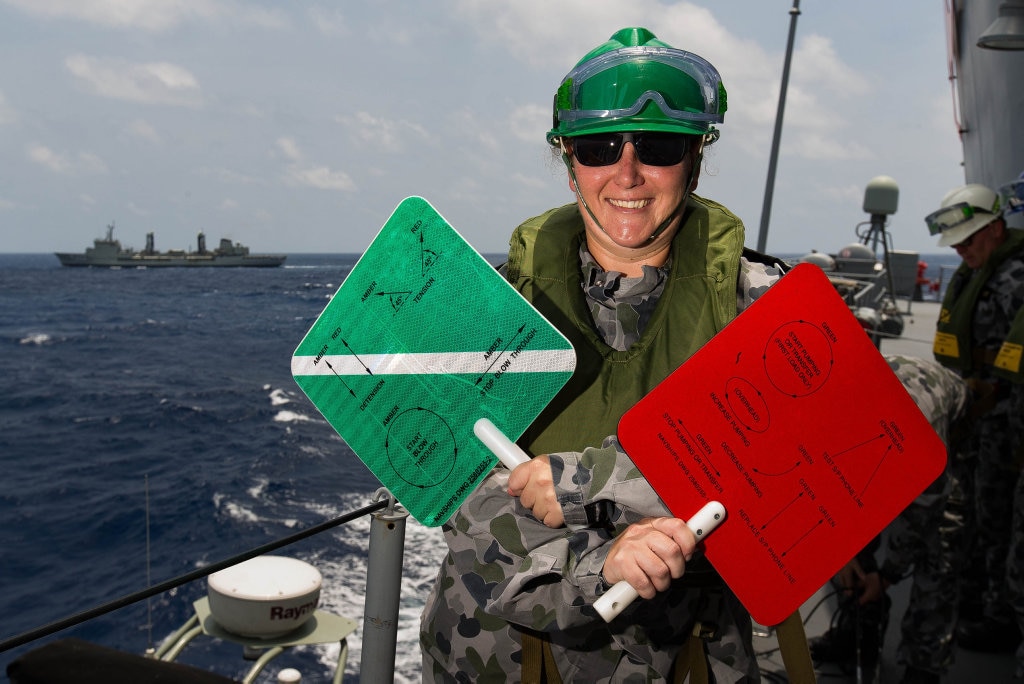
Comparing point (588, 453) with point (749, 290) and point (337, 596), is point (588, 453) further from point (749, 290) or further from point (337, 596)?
point (337, 596)

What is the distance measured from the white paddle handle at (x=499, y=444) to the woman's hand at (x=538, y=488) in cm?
2

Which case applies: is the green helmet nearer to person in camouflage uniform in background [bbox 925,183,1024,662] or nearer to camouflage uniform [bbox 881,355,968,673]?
camouflage uniform [bbox 881,355,968,673]

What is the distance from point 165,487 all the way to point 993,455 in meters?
16.6

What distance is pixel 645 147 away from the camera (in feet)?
6.00

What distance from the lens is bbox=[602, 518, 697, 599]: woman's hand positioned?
1.42 meters

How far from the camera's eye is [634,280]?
6.40 ft

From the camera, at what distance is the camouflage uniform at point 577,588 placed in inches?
63.0

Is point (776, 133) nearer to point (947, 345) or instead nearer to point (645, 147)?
point (947, 345)

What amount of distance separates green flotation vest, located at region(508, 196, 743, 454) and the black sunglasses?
170mm

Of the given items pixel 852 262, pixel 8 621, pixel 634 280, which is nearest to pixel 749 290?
pixel 634 280

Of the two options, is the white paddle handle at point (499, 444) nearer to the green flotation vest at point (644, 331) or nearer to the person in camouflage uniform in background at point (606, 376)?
the person in camouflage uniform in background at point (606, 376)

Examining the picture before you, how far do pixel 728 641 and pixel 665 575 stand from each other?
1.57ft

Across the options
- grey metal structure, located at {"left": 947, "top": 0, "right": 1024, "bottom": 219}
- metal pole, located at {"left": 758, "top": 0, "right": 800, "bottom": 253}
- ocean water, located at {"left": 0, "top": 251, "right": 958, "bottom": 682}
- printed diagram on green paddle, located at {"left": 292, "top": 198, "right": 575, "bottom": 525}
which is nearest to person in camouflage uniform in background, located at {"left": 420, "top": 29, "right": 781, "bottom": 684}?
printed diagram on green paddle, located at {"left": 292, "top": 198, "right": 575, "bottom": 525}

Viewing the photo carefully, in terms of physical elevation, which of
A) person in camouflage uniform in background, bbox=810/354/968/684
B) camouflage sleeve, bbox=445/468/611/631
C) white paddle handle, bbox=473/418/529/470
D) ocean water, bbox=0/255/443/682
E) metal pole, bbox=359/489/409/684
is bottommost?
ocean water, bbox=0/255/443/682
